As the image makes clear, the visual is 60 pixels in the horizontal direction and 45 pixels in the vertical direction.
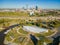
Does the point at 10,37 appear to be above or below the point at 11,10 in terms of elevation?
below

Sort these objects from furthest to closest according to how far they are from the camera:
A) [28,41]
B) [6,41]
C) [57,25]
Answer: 1. [57,25]
2. [6,41]
3. [28,41]

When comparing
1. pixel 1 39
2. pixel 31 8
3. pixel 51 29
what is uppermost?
pixel 31 8

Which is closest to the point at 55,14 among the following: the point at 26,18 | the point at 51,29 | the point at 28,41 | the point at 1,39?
the point at 51,29

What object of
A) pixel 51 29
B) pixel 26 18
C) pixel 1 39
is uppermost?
pixel 26 18

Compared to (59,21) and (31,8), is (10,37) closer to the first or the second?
(31,8)

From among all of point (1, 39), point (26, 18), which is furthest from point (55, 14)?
point (1, 39)

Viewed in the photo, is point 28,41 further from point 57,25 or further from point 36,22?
point 57,25

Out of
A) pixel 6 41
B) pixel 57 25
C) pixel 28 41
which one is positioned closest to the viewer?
pixel 28 41

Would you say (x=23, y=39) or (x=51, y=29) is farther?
(x=51, y=29)

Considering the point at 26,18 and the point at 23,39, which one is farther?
Answer: the point at 26,18
